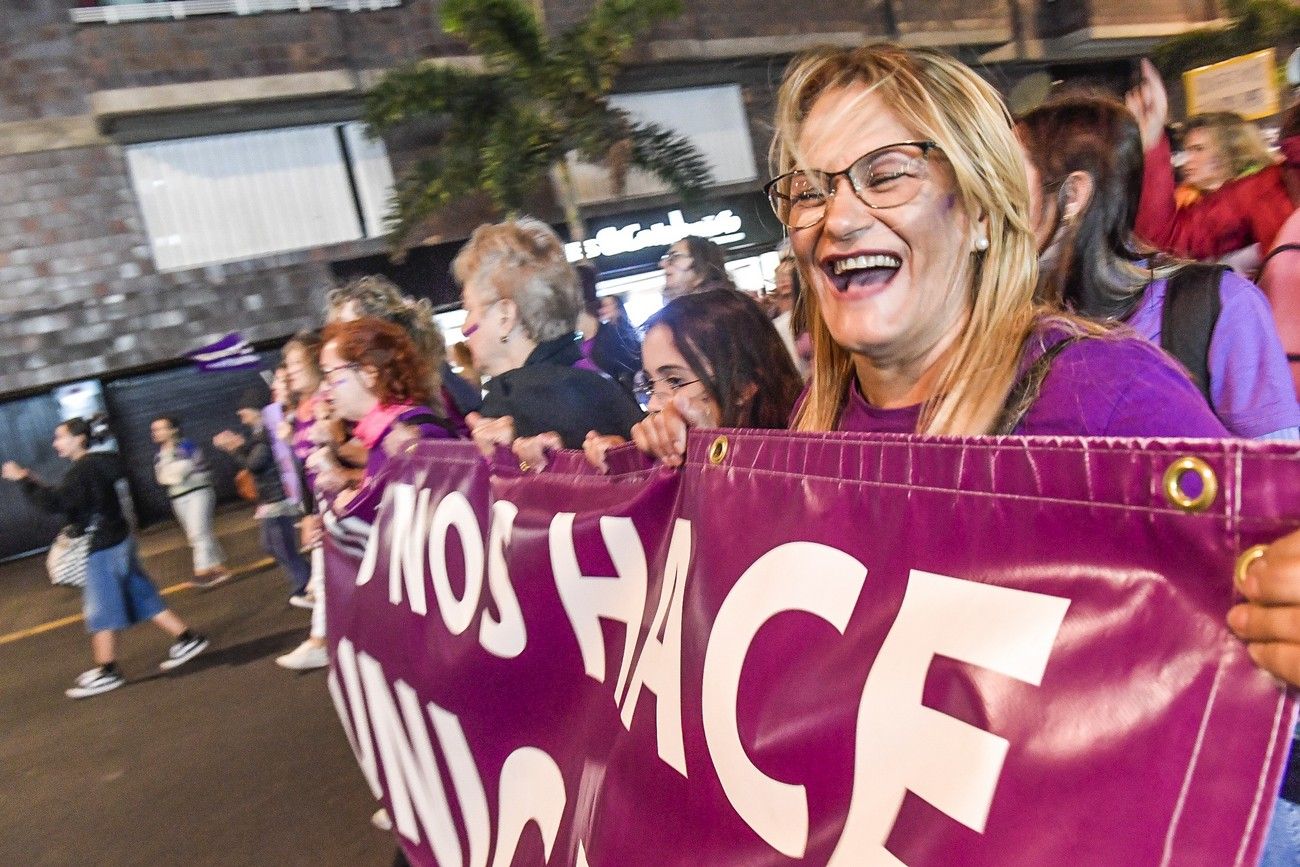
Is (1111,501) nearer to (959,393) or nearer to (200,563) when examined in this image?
(959,393)

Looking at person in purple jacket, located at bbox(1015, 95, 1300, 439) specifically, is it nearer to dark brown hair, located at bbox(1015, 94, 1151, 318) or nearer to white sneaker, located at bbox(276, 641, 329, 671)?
dark brown hair, located at bbox(1015, 94, 1151, 318)

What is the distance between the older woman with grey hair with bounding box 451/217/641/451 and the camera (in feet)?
9.68

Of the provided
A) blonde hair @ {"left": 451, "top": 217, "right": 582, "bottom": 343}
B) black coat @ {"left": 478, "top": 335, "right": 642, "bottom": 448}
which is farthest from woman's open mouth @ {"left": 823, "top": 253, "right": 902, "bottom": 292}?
blonde hair @ {"left": 451, "top": 217, "right": 582, "bottom": 343}

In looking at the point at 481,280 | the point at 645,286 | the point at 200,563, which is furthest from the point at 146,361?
the point at 481,280

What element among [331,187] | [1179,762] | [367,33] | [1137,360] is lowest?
[1179,762]

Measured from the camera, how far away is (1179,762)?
0.80 metres

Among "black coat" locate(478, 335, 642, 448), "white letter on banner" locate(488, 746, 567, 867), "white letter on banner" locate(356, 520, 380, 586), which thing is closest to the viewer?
"white letter on banner" locate(488, 746, 567, 867)

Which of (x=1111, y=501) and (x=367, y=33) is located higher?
(x=367, y=33)

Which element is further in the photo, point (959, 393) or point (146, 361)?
point (146, 361)

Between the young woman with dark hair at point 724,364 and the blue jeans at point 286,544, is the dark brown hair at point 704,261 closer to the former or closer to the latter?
the young woman with dark hair at point 724,364

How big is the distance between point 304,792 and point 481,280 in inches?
102

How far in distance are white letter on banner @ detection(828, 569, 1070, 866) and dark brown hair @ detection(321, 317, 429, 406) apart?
9.75 ft

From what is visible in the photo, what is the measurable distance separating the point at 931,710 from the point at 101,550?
6710mm

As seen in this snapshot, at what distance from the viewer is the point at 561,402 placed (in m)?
2.91
